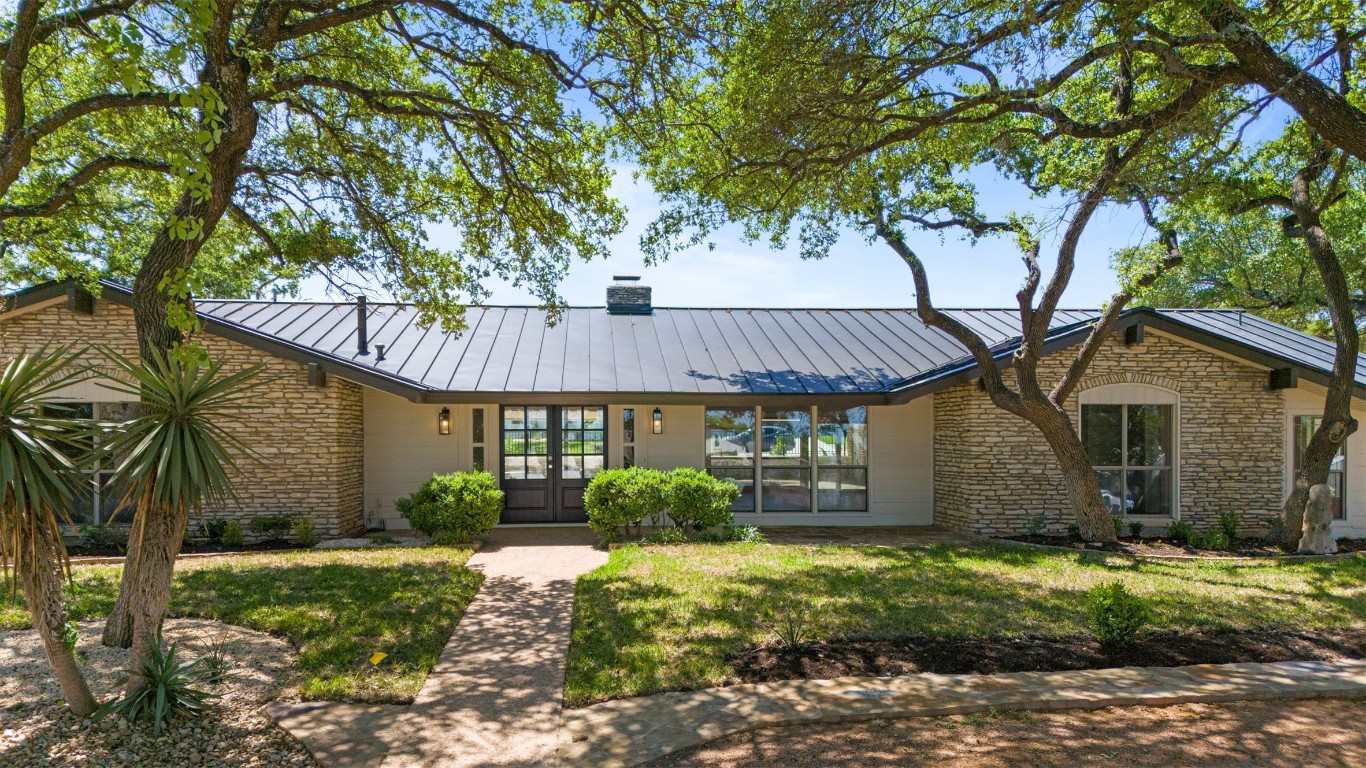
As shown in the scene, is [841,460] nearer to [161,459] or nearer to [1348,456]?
[1348,456]

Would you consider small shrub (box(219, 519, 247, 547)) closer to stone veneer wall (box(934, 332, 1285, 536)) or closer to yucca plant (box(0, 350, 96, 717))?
yucca plant (box(0, 350, 96, 717))

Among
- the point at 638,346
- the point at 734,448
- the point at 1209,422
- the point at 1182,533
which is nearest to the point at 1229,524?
the point at 1182,533

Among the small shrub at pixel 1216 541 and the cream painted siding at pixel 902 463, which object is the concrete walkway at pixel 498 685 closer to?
the cream painted siding at pixel 902 463

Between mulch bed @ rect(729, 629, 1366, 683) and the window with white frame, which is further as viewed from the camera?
the window with white frame

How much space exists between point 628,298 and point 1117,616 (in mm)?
11341

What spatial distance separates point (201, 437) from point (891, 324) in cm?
1277

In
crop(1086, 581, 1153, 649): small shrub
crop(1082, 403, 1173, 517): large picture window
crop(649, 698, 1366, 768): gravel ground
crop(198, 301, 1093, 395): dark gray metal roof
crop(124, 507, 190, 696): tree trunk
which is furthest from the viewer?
crop(1082, 403, 1173, 517): large picture window

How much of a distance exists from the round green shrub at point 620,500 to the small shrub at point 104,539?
656cm

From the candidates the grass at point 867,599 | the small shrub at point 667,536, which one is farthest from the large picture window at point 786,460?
the grass at point 867,599

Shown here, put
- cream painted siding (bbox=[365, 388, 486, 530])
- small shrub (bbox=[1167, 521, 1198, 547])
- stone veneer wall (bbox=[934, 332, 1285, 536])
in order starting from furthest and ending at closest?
cream painted siding (bbox=[365, 388, 486, 530]) → stone veneer wall (bbox=[934, 332, 1285, 536]) → small shrub (bbox=[1167, 521, 1198, 547])

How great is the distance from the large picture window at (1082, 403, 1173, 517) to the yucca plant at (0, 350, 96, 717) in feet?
41.7

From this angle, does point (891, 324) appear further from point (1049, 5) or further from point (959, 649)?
point (959, 649)

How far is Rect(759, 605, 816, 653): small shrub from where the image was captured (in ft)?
18.6

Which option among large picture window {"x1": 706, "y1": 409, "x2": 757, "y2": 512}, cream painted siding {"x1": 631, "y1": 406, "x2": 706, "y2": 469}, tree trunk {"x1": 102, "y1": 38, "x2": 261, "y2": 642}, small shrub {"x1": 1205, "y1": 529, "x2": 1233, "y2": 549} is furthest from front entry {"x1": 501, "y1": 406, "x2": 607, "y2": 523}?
small shrub {"x1": 1205, "y1": 529, "x2": 1233, "y2": 549}
